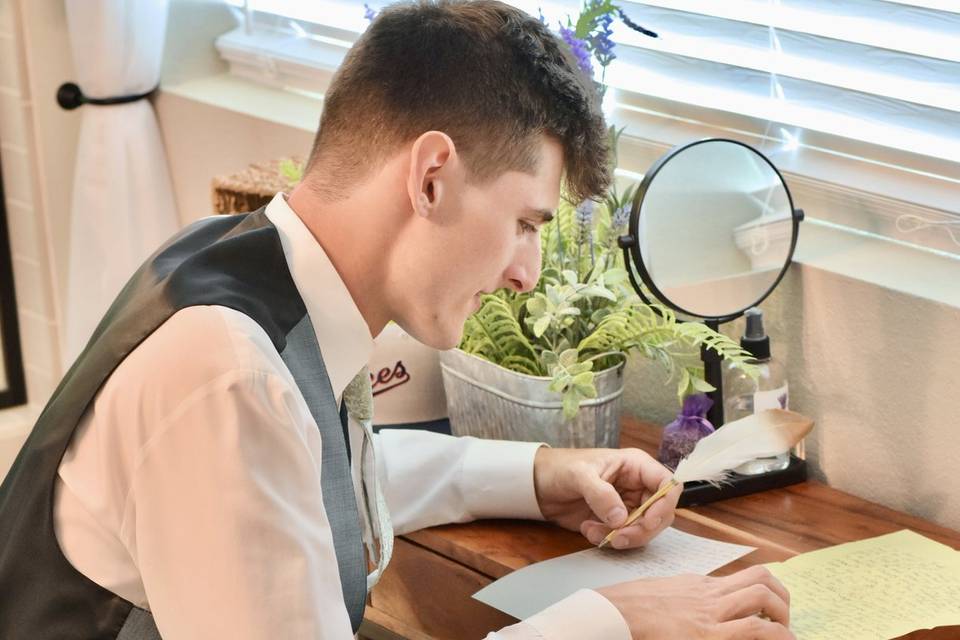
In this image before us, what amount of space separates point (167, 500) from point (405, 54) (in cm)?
46

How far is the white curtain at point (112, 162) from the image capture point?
8.66 feet

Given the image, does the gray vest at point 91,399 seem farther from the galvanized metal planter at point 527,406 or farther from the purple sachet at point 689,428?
the purple sachet at point 689,428

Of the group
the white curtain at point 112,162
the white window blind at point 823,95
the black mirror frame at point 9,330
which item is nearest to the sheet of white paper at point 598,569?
the white window blind at point 823,95

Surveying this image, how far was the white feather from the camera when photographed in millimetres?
1452

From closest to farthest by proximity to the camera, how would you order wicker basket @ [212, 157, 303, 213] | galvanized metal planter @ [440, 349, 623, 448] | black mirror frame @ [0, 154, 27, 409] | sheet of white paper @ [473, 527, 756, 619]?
sheet of white paper @ [473, 527, 756, 619] < galvanized metal planter @ [440, 349, 623, 448] < wicker basket @ [212, 157, 303, 213] < black mirror frame @ [0, 154, 27, 409]

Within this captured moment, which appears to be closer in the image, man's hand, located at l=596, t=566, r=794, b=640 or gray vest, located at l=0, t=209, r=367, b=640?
gray vest, located at l=0, t=209, r=367, b=640

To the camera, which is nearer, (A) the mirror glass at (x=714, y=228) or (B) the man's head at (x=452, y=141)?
(B) the man's head at (x=452, y=141)

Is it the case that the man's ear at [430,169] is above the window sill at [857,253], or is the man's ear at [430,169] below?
above

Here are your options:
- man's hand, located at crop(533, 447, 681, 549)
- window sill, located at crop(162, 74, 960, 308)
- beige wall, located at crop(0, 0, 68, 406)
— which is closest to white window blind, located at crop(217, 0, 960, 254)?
window sill, located at crop(162, 74, 960, 308)

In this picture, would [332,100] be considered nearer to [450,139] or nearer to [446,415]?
[450,139]

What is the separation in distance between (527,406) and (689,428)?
0.21 metres

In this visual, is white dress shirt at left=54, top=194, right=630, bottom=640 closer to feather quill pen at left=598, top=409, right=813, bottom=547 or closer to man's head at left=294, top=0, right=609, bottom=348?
man's head at left=294, top=0, right=609, bottom=348

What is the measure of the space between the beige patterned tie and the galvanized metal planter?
0.24 m

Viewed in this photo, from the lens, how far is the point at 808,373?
1696 millimetres
